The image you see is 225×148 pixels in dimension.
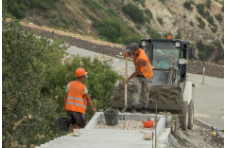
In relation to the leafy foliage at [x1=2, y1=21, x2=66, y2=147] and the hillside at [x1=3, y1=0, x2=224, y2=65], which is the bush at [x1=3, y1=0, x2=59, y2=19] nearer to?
the hillside at [x1=3, y1=0, x2=224, y2=65]

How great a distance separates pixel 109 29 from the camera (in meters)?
65.8

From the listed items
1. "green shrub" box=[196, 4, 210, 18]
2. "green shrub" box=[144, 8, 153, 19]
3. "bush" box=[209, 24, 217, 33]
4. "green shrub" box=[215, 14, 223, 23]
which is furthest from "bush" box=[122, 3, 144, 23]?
"green shrub" box=[215, 14, 223, 23]

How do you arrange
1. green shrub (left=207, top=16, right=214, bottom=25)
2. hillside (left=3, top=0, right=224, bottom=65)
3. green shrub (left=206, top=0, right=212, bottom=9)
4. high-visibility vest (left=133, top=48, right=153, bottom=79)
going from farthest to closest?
green shrub (left=206, top=0, right=212, bottom=9) → green shrub (left=207, top=16, right=214, bottom=25) → hillside (left=3, top=0, right=224, bottom=65) → high-visibility vest (left=133, top=48, right=153, bottom=79)

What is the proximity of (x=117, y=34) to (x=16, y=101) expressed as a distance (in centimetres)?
5763

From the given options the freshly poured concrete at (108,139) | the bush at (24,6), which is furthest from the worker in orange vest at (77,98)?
the bush at (24,6)

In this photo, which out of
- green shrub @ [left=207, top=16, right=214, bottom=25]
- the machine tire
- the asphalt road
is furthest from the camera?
green shrub @ [left=207, top=16, right=214, bottom=25]

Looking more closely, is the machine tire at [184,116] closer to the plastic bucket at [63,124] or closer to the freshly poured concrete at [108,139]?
the freshly poured concrete at [108,139]

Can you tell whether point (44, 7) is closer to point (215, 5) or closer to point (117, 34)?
point (117, 34)

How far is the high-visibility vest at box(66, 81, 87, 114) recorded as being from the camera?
8.52 m

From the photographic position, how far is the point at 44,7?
64438mm

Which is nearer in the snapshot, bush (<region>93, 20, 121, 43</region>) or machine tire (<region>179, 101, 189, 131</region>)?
machine tire (<region>179, 101, 189, 131</region>)

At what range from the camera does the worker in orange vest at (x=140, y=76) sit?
9.14 metres

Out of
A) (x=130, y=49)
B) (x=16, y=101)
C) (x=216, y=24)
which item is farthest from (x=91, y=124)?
(x=216, y=24)

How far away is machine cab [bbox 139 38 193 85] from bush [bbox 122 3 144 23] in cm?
6434
